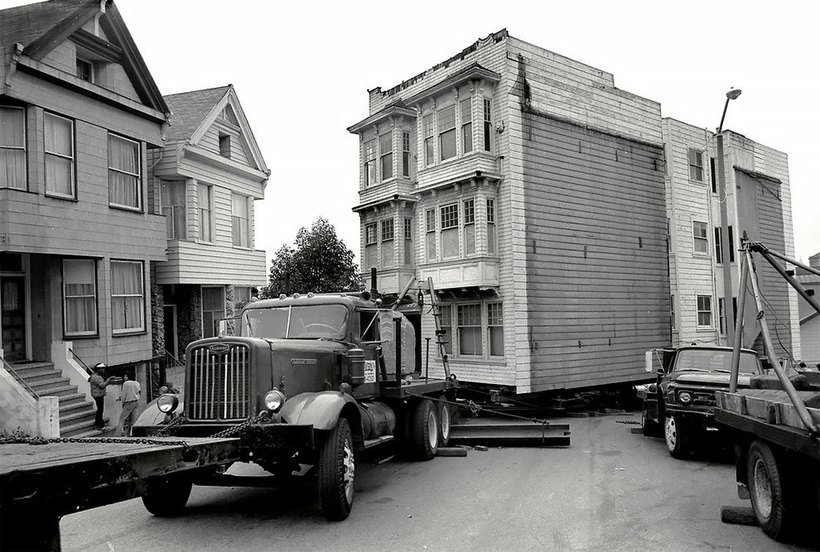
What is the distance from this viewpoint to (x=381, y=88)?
22.5m

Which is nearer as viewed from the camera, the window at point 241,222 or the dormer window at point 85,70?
the dormer window at point 85,70

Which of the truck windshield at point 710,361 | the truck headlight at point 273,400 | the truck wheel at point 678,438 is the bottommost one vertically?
Result: the truck wheel at point 678,438

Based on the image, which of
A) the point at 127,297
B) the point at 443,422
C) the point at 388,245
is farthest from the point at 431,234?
the point at 127,297

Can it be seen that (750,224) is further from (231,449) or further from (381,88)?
(231,449)

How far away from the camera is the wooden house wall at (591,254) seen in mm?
17859

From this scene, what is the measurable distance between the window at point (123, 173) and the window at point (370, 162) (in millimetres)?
7465

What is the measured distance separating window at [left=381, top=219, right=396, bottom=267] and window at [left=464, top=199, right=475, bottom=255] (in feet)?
11.5

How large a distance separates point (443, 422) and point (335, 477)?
5.38 metres

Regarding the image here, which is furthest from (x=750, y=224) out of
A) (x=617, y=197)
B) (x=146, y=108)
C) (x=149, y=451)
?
(x=149, y=451)

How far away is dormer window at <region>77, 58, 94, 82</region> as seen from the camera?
51.8 ft

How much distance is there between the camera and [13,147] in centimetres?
1340

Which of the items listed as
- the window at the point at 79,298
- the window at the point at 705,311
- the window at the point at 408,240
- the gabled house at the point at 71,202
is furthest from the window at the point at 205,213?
the window at the point at 705,311

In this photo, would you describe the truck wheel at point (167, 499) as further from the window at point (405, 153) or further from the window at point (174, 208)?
the window at point (405, 153)

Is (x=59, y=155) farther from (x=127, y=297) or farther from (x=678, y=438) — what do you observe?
(x=678, y=438)
